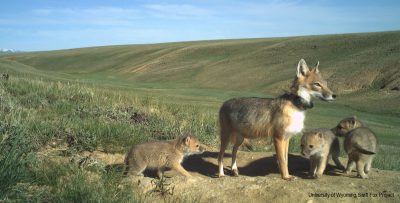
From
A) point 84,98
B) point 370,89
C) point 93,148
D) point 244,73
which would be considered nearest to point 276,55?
point 244,73

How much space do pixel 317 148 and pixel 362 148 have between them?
0.84m

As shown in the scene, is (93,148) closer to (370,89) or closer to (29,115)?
(29,115)

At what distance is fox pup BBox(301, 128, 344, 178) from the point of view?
371 inches

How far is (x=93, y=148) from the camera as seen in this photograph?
10.4m

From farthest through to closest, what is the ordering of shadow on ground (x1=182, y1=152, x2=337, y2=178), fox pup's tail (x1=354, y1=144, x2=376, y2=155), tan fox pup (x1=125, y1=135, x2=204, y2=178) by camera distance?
shadow on ground (x1=182, y1=152, x2=337, y2=178), fox pup's tail (x1=354, y1=144, x2=376, y2=155), tan fox pup (x1=125, y1=135, x2=204, y2=178)

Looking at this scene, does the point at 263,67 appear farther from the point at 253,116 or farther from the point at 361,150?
the point at 361,150

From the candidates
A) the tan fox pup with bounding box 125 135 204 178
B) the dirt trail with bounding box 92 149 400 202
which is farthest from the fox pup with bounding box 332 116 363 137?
the tan fox pup with bounding box 125 135 204 178

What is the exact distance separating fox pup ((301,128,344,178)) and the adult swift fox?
46 cm

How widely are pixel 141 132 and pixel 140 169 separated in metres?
2.93

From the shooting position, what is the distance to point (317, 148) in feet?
31.1

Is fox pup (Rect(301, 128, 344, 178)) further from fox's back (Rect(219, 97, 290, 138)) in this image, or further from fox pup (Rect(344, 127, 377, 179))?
fox's back (Rect(219, 97, 290, 138))

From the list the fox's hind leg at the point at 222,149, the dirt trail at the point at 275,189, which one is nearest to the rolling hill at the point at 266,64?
the fox's hind leg at the point at 222,149

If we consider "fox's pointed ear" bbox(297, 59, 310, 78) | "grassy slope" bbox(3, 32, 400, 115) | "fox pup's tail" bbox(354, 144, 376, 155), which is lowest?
"grassy slope" bbox(3, 32, 400, 115)

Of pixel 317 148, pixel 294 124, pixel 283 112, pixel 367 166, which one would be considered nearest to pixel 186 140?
pixel 283 112
